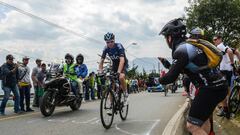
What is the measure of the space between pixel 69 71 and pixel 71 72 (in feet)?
0.30

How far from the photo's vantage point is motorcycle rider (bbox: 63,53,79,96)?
14.2m

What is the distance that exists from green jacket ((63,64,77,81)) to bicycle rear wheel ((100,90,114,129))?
471 cm

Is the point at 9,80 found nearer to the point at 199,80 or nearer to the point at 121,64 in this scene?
the point at 121,64

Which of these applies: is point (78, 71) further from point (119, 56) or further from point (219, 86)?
point (219, 86)

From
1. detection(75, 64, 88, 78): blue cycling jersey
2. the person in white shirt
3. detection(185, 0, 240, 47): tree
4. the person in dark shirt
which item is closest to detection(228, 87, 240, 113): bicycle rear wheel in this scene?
detection(75, 64, 88, 78): blue cycling jersey

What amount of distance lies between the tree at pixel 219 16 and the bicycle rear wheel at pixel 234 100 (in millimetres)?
26168

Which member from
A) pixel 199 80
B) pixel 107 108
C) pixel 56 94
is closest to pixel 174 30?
pixel 199 80

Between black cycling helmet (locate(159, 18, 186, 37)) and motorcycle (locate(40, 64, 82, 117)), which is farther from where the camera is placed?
motorcycle (locate(40, 64, 82, 117))

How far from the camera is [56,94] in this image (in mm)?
12906

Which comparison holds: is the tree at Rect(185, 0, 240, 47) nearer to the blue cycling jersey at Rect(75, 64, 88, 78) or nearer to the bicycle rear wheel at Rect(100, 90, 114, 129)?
the blue cycling jersey at Rect(75, 64, 88, 78)

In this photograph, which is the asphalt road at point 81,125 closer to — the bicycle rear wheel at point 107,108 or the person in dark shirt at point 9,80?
the bicycle rear wheel at point 107,108

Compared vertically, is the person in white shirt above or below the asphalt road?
above

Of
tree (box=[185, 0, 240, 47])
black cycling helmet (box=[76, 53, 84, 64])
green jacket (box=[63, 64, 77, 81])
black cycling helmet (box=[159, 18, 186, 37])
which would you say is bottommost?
black cycling helmet (box=[159, 18, 186, 37])

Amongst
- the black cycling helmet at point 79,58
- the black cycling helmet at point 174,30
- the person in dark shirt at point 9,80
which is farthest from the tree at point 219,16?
the black cycling helmet at point 174,30
